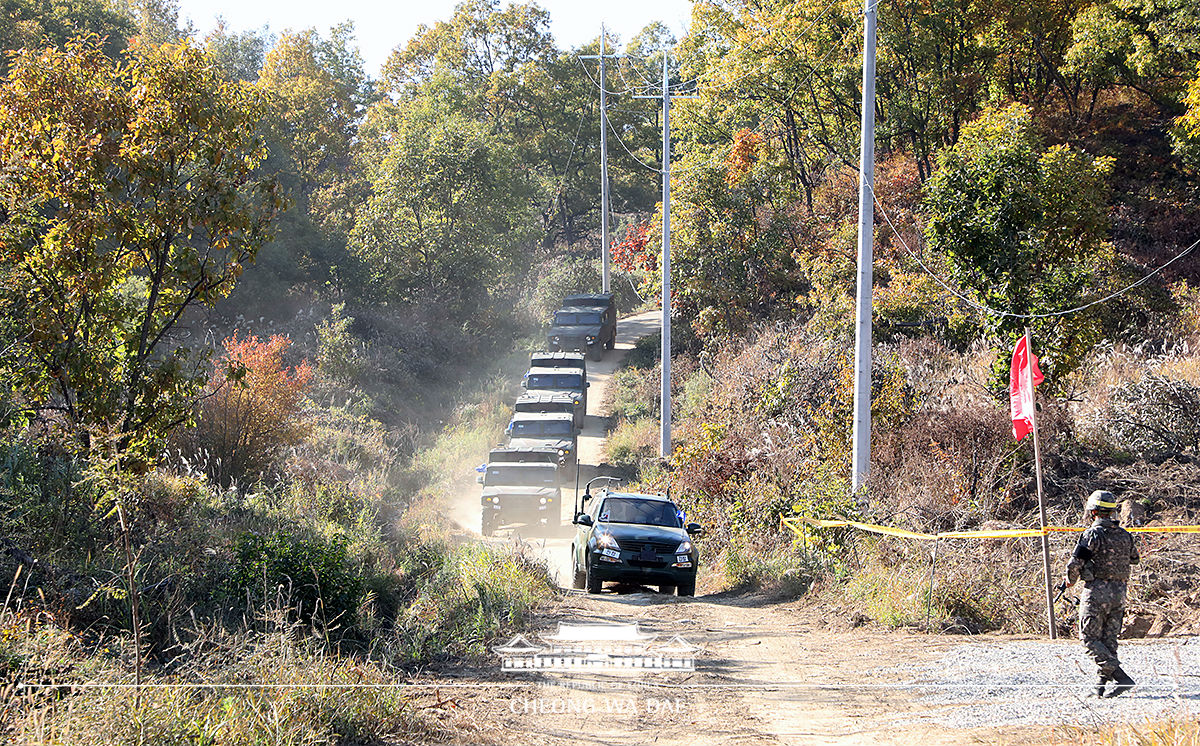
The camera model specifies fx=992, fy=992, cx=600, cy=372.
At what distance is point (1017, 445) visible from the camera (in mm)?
15477

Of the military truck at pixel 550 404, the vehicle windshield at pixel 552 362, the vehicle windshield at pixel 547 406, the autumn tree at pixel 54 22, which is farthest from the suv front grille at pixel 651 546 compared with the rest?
the autumn tree at pixel 54 22

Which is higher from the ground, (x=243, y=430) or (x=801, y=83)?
(x=801, y=83)

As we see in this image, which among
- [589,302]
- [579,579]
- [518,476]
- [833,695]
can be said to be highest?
[589,302]

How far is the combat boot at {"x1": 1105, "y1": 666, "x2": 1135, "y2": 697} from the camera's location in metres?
7.18

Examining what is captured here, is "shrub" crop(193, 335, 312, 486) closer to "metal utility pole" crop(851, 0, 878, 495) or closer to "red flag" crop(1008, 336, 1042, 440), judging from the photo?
"metal utility pole" crop(851, 0, 878, 495)

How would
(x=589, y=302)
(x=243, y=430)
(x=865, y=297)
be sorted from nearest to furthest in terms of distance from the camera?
(x=865, y=297) → (x=243, y=430) → (x=589, y=302)

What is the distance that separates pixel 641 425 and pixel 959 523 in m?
19.4

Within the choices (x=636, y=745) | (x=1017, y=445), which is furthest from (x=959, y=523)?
(x=636, y=745)

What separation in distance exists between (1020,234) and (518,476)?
41.0ft

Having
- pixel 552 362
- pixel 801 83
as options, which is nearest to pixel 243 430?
pixel 552 362

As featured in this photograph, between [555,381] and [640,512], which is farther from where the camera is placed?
[555,381]

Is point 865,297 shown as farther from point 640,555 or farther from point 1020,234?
point 640,555

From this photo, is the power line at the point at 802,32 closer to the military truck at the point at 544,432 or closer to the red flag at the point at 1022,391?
the military truck at the point at 544,432

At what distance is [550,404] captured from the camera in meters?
29.5
